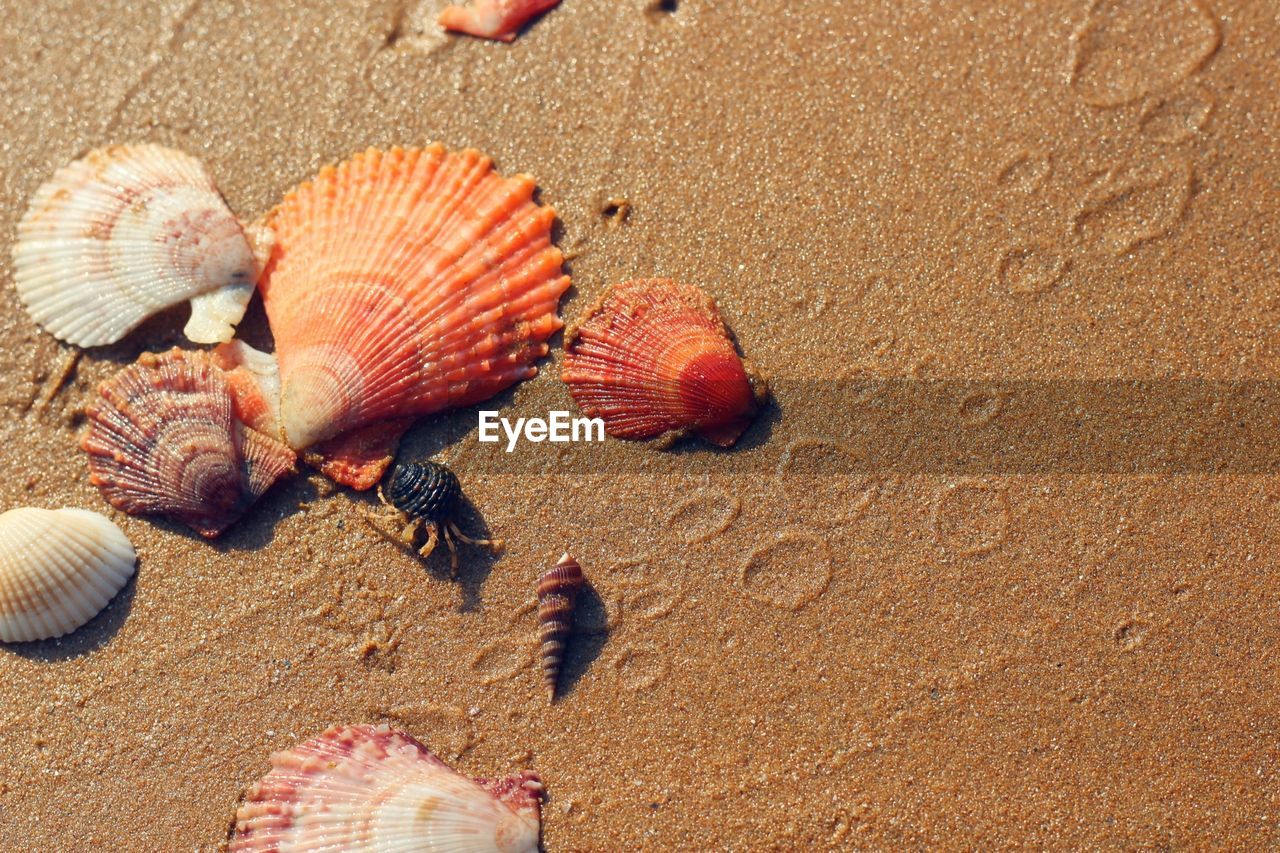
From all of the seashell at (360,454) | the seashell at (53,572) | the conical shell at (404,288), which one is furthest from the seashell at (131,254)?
the seashell at (53,572)

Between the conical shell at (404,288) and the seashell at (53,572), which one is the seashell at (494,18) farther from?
the seashell at (53,572)

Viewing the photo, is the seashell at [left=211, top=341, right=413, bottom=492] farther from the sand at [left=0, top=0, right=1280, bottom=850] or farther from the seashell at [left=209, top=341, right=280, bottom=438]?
the sand at [left=0, top=0, right=1280, bottom=850]

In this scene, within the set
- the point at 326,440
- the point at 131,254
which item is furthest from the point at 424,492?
the point at 131,254

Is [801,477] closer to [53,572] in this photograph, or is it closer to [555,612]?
[555,612]

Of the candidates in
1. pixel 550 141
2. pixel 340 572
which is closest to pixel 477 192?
pixel 550 141

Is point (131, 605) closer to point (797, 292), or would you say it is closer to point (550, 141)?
point (550, 141)

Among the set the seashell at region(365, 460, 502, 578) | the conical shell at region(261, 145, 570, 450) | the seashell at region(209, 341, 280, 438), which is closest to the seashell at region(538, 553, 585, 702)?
the seashell at region(365, 460, 502, 578)

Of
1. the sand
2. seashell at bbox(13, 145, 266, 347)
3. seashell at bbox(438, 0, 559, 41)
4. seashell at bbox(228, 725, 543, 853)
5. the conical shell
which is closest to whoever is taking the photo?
seashell at bbox(228, 725, 543, 853)
